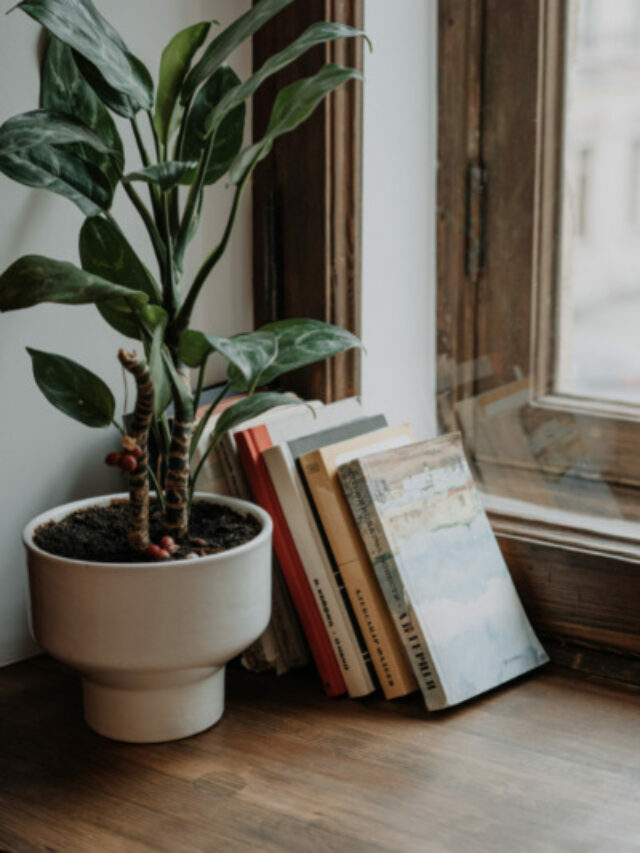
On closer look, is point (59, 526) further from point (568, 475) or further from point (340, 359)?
point (568, 475)

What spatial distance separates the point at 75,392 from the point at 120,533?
16 centimetres

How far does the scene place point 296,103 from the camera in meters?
1.04

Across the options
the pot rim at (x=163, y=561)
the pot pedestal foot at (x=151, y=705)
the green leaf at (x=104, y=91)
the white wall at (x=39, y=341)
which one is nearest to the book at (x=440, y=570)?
the pot rim at (x=163, y=561)

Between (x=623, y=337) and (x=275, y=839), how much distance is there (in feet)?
2.60

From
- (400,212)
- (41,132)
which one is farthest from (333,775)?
(400,212)

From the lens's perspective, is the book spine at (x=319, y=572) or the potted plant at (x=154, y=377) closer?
the potted plant at (x=154, y=377)

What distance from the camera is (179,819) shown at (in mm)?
1021

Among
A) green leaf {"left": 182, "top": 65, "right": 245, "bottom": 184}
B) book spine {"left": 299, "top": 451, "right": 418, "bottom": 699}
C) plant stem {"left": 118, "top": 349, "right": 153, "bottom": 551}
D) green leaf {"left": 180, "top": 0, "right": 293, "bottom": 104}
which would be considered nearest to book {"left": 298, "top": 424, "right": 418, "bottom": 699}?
book spine {"left": 299, "top": 451, "right": 418, "bottom": 699}

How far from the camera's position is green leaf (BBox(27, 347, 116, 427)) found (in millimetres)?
1104

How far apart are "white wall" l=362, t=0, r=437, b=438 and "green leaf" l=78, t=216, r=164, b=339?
0.47m

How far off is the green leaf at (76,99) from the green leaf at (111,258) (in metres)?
0.05

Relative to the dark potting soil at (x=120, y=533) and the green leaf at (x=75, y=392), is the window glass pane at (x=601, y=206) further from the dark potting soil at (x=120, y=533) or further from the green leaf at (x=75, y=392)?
the green leaf at (x=75, y=392)

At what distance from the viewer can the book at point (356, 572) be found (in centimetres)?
125

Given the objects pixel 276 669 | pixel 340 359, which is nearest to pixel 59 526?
pixel 276 669
